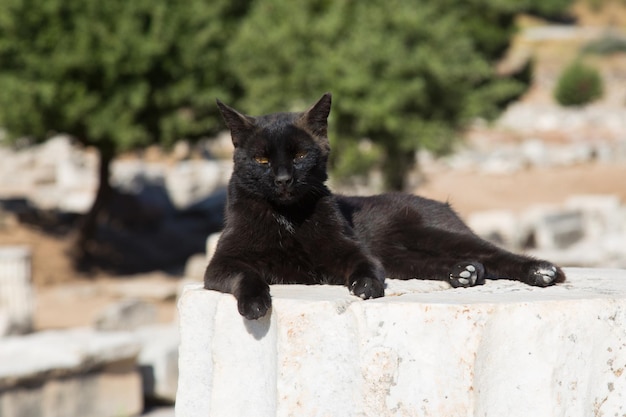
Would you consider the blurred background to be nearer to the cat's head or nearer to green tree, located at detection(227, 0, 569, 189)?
green tree, located at detection(227, 0, 569, 189)

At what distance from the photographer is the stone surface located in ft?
26.4

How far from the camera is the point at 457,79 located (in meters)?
17.6

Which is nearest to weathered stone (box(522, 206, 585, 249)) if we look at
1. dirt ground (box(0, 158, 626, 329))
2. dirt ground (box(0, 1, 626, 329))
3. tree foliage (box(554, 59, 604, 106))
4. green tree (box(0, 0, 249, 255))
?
dirt ground (box(0, 1, 626, 329))

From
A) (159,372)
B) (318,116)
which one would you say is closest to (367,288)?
(318,116)

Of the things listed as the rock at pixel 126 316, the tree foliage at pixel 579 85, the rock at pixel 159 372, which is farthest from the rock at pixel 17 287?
the tree foliage at pixel 579 85

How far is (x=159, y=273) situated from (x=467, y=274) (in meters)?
14.7

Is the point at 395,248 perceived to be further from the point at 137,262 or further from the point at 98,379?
the point at 137,262

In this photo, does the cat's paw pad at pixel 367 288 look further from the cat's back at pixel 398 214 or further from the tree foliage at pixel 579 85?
the tree foliage at pixel 579 85

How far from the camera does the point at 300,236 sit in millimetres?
4172

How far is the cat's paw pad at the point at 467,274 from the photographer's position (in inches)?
165

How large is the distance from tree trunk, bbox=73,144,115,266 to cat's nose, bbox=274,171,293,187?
583 inches

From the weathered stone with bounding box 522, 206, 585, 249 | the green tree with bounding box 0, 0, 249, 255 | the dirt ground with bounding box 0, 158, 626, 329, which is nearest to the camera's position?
the dirt ground with bounding box 0, 158, 626, 329

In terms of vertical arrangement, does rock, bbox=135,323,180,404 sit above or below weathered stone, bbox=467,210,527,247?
below

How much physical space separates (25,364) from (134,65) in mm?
10025
